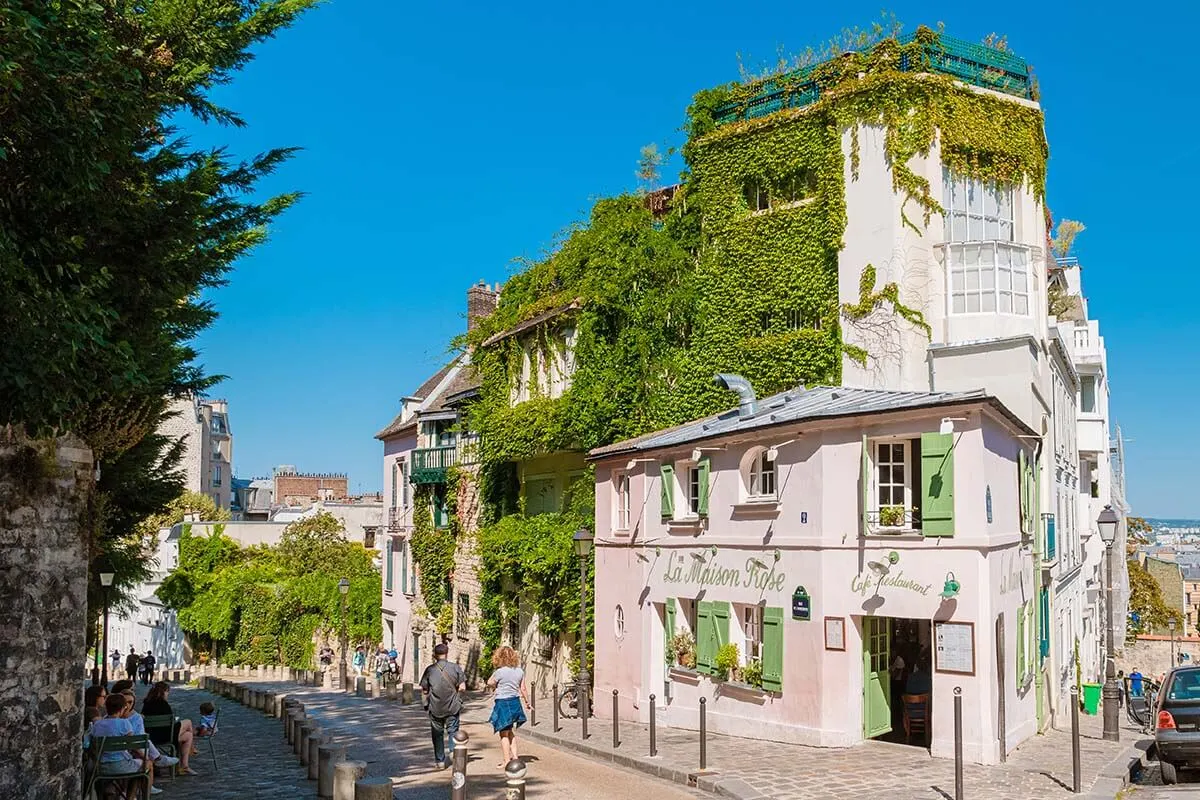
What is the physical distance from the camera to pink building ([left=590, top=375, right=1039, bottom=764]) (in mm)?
15062

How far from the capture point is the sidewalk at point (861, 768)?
1288cm

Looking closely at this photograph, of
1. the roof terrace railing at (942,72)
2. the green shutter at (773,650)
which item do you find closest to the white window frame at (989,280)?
the roof terrace railing at (942,72)

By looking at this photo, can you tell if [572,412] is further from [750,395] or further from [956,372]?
[956,372]

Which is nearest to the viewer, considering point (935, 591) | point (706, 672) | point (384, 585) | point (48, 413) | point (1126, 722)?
point (48, 413)

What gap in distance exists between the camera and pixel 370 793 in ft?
33.8

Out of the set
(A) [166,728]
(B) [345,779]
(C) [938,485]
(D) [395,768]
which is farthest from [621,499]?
(B) [345,779]

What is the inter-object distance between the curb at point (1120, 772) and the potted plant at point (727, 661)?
5.58 metres

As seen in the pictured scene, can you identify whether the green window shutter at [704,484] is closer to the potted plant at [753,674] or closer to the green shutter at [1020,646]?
the potted plant at [753,674]

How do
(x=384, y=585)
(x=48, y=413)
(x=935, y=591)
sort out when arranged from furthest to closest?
1. (x=384, y=585)
2. (x=935, y=591)
3. (x=48, y=413)

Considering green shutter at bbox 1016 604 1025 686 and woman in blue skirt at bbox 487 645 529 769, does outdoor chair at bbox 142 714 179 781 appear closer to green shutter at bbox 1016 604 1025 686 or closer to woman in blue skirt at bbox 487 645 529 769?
woman in blue skirt at bbox 487 645 529 769

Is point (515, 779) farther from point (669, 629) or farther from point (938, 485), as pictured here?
point (669, 629)

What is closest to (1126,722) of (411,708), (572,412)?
(572,412)

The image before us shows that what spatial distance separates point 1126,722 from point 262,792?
55.1ft

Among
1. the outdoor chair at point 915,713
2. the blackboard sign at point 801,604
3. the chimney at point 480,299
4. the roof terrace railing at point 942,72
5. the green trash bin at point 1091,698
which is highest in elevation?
the roof terrace railing at point 942,72
